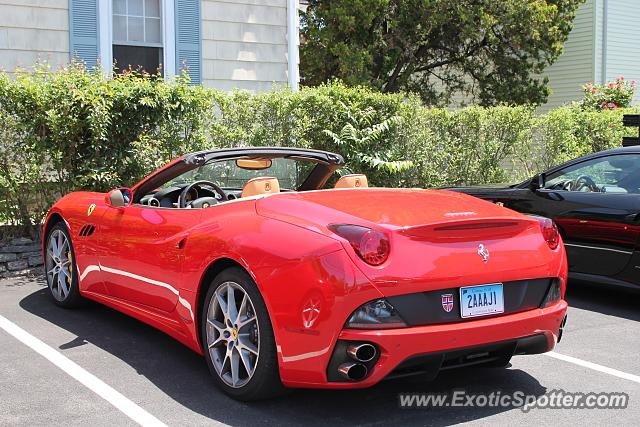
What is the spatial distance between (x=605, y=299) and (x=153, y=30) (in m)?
8.01

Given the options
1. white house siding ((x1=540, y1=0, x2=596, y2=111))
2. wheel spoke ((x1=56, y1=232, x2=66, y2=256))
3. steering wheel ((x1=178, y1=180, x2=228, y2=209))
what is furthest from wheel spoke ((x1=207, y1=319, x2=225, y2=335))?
white house siding ((x1=540, y1=0, x2=596, y2=111))

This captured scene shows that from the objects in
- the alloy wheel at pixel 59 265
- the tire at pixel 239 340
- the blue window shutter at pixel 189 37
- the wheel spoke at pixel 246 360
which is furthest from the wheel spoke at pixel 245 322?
the blue window shutter at pixel 189 37

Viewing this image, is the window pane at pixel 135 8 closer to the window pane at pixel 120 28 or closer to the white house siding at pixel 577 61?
the window pane at pixel 120 28

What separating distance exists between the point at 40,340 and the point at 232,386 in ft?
6.78

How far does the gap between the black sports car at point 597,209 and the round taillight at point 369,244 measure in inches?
142

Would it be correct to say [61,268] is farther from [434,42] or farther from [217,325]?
[434,42]

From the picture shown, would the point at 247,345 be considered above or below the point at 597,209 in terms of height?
below

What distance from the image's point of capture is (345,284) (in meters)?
3.66

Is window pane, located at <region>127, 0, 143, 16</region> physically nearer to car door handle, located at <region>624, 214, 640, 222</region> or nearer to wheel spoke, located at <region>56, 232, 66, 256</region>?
wheel spoke, located at <region>56, 232, 66, 256</region>

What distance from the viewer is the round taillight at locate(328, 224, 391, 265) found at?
12.3 feet

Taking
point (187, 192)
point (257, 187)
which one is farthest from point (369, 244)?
point (187, 192)

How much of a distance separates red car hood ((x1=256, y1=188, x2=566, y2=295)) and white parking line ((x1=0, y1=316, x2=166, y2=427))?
129 centimetres

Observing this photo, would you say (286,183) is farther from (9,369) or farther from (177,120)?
(177,120)

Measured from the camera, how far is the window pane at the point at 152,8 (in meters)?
11.7
